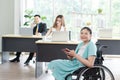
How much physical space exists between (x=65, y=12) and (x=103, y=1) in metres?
1.20

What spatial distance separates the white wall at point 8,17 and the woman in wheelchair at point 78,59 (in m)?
4.77

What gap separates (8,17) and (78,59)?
17.2ft

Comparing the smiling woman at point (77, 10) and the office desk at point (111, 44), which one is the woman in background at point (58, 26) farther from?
the smiling woman at point (77, 10)

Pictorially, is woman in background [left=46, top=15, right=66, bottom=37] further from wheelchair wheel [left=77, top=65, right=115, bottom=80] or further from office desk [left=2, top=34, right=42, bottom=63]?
wheelchair wheel [left=77, top=65, right=115, bottom=80]

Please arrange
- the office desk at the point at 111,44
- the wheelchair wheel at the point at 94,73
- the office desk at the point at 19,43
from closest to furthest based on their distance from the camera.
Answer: the wheelchair wheel at the point at 94,73, the office desk at the point at 111,44, the office desk at the point at 19,43

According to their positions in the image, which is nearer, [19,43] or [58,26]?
[58,26]

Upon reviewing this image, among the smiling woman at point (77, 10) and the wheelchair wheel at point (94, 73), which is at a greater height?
the smiling woman at point (77, 10)

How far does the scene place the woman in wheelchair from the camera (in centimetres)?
325

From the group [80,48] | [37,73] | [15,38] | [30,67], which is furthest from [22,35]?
[80,48]

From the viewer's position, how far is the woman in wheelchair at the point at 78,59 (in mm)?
3246

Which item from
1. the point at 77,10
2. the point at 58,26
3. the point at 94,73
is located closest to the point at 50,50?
the point at 58,26

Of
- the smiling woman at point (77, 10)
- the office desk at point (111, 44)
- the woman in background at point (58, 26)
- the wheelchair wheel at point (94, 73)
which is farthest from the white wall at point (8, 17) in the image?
the wheelchair wheel at point (94, 73)

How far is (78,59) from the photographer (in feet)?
10.6

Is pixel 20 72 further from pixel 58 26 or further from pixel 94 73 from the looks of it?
pixel 94 73
